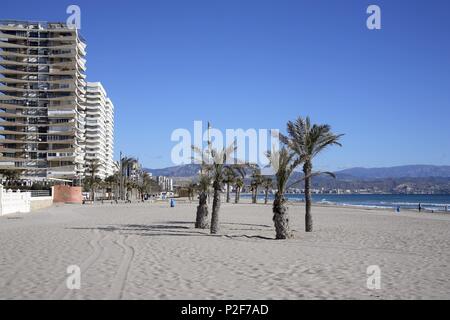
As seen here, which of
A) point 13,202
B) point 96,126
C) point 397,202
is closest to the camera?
point 13,202

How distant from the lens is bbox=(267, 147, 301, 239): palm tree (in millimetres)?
15773

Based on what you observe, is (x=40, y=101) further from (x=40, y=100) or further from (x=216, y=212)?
(x=216, y=212)

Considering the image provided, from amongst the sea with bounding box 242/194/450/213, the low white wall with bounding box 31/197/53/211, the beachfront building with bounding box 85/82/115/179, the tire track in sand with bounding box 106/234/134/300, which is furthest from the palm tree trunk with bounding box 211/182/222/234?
the beachfront building with bounding box 85/82/115/179

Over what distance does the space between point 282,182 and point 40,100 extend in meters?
77.4

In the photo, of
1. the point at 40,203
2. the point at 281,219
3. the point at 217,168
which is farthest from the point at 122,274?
the point at 40,203

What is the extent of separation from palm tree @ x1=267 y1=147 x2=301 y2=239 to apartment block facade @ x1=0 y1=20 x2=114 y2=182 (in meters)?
71.8

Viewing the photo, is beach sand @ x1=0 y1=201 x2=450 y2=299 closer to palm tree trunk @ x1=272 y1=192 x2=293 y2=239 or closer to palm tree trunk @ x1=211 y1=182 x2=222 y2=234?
palm tree trunk @ x1=272 y1=192 x2=293 y2=239

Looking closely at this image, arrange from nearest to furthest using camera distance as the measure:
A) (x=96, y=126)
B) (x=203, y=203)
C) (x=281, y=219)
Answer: (x=281, y=219) < (x=203, y=203) < (x=96, y=126)

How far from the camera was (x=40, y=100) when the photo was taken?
8456 cm

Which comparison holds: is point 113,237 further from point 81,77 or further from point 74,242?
point 81,77

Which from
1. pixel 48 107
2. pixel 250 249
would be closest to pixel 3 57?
pixel 48 107

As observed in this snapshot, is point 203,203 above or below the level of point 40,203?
above

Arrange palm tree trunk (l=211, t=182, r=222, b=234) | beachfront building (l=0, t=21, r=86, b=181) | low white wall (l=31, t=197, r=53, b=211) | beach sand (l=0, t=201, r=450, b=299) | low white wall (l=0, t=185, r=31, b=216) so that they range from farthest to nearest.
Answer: beachfront building (l=0, t=21, r=86, b=181) → low white wall (l=31, t=197, r=53, b=211) → low white wall (l=0, t=185, r=31, b=216) → palm tree trunk (l=211, t=182, r=222, b=234) → beach sand (l=0, t=201, r=450, b=299)

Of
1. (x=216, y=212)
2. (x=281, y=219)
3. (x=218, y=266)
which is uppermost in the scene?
(x=216, y=212)
